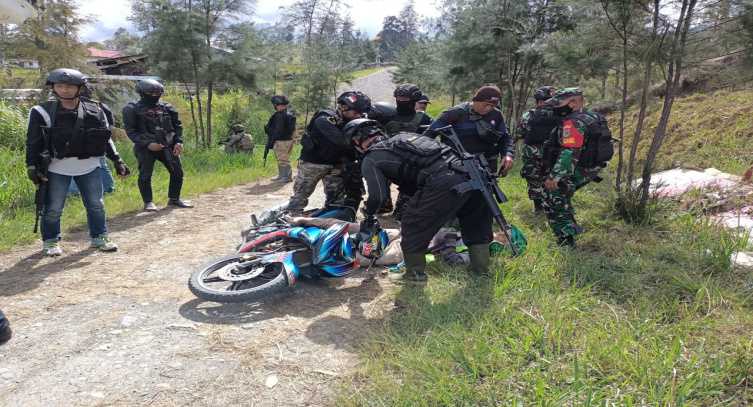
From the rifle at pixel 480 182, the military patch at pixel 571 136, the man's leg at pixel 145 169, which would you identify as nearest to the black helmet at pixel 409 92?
the rifle at pixel 480 182

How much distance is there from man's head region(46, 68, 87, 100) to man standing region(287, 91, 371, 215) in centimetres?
204

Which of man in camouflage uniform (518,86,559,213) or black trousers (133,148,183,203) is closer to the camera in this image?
man in camouflage uniform (518,86,559,213)

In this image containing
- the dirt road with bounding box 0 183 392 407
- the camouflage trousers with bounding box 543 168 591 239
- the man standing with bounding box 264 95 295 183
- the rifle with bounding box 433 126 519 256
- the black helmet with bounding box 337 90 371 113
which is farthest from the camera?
the man standing with bounding box 264 95 295 183

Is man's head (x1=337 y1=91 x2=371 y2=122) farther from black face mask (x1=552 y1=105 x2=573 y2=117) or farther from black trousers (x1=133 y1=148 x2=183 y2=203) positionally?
black trousers (x1=133 y1=148 x2=183 y2=203)

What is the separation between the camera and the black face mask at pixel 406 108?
541 cm

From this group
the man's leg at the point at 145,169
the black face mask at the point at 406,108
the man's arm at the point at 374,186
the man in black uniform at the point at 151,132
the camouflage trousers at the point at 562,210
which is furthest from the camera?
the man's leg at the point at 145,169

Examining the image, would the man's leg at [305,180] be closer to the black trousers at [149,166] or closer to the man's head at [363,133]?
the man's head at [363,133]

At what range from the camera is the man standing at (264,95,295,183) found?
8.84 meters

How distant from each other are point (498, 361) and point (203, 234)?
12.6ft

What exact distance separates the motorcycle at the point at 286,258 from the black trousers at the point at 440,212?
0.29 m

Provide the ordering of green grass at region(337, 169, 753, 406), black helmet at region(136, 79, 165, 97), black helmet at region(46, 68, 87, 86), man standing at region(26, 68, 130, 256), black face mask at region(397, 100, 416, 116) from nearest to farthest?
green grass at region(337, 169, 753, 406) < black helmet at region(46, 68, 87, 86) < man standing at region(26, 68, 130, 256) < black face mask at region(397, 100, 416, 116) < black helmet at region(136, 79, 165, 97)

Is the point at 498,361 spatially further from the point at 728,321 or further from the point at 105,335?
the point at 105,335

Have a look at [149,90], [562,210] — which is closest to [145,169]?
[149,90]

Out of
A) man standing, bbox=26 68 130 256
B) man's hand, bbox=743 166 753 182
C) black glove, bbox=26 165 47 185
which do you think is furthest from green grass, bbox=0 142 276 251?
man's hand, bbox=743 166 753 182
